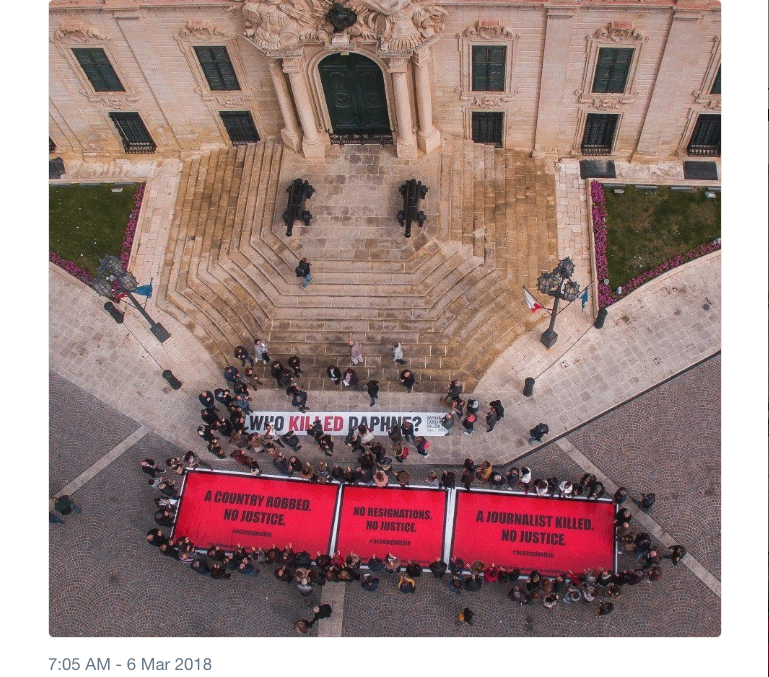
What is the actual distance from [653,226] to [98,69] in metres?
22.5

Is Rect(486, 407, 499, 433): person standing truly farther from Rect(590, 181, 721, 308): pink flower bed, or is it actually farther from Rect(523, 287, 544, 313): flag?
Rect(590, 181, 721, 308): pink flower bed

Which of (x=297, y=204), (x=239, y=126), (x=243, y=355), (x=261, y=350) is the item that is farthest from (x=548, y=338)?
(x=239, y=126)

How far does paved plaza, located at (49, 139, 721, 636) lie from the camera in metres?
22.6

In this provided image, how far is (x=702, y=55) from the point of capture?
24062mm

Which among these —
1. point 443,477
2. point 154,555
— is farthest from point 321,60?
point 154,555

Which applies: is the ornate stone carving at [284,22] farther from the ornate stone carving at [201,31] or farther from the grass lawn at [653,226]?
the grass lawn at [653,226]

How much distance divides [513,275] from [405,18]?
10000 mm

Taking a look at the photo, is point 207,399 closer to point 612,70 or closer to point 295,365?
point 295,365

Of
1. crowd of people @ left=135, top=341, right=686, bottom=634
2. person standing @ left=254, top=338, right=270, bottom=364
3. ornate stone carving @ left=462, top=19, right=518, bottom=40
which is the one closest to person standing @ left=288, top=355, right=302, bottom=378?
crowd of people @ left=135, top=341, right=686, bottom=634

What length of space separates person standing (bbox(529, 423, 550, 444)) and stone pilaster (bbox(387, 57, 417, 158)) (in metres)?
11.8

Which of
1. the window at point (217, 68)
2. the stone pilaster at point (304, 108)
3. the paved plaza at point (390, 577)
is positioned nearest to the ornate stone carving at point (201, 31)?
the window at point (217, 68)

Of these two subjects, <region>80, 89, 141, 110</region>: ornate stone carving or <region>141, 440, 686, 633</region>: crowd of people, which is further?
<region>80, 89, 141, 110</region>: ornate stone carving

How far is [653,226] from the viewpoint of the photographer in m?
27.4

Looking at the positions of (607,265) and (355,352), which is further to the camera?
(607,265)
